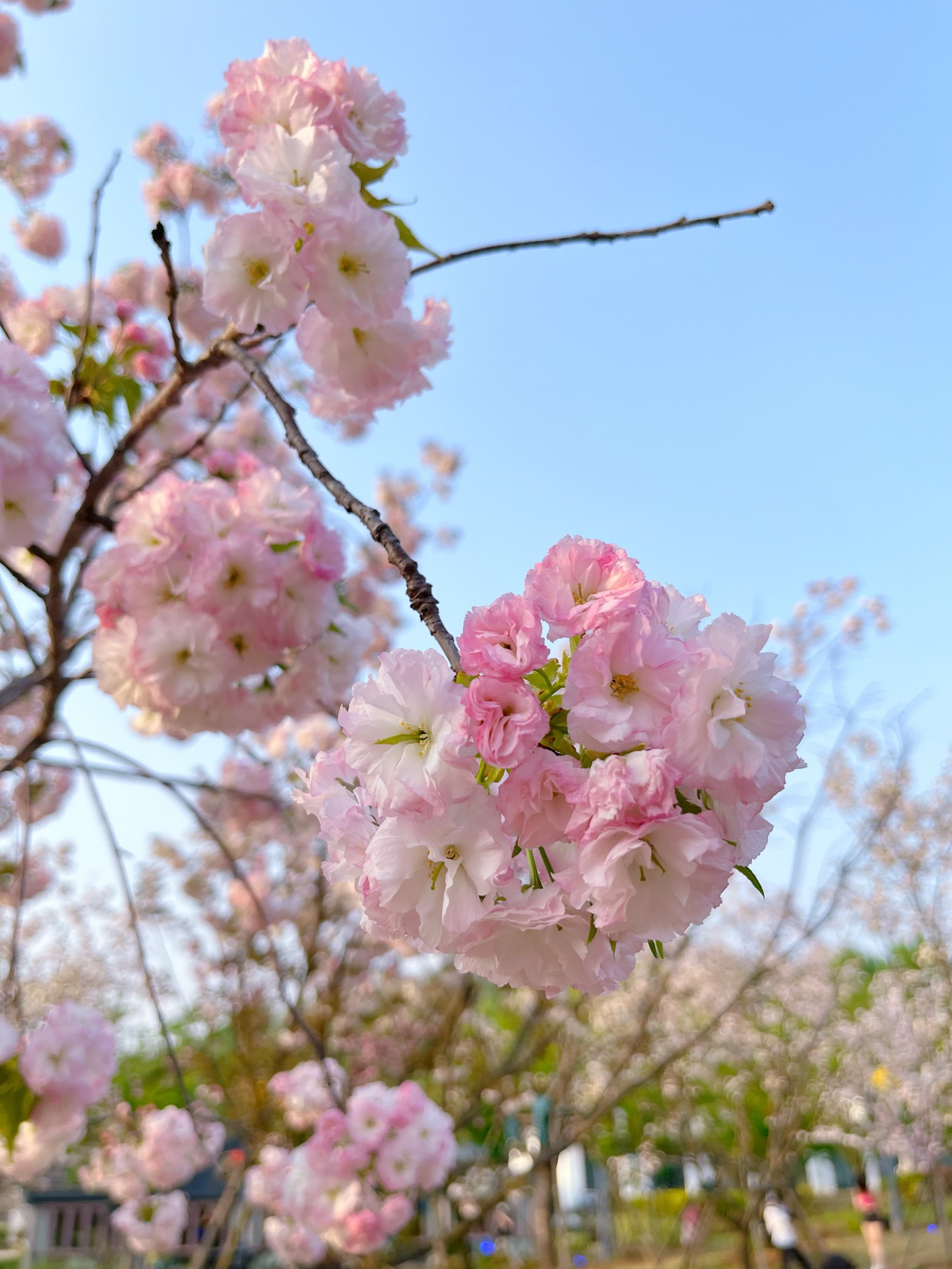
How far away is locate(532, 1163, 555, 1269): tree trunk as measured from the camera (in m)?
6.46

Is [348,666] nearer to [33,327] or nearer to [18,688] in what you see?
[18,688]

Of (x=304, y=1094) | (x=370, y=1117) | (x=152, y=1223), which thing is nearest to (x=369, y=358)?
(x=370, y=1117)

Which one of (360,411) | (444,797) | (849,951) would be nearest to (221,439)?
(360,411)

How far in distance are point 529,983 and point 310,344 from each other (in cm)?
97

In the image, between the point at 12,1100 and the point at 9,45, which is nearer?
the point at 12,1100

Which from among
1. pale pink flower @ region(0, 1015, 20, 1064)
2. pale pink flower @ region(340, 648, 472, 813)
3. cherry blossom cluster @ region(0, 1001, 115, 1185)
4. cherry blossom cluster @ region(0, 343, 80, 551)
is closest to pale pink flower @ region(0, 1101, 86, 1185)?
cherry blossom cluster @ region(0, 1001, 115, 1185)

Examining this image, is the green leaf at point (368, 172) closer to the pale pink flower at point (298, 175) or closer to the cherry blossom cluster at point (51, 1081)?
the pale pink flower at point (298, 175)

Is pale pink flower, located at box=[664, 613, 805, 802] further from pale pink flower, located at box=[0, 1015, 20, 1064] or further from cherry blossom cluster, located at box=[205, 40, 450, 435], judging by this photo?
pale pink flower, located at box=[0, 1015, 20, 1064]

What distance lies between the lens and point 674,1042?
40.0 ft

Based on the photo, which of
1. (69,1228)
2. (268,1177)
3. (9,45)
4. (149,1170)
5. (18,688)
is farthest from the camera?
(69,1228)

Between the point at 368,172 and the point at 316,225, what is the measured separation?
0.71 feet

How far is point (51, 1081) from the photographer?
1.40m

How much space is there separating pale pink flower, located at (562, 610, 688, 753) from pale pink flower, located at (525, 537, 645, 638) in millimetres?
22

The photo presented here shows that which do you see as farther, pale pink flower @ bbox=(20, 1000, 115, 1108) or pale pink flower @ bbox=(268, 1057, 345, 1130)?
pale pink flower @ bbox=(268, 1057, 345, 1130)
